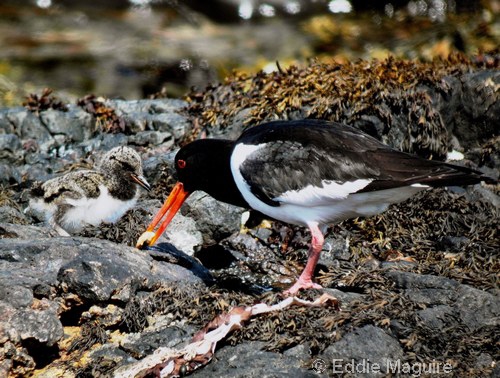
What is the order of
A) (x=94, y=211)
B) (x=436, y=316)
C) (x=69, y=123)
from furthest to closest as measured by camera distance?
(x=69, y=123) < (x=94, y=211) < (x=436, y=316)

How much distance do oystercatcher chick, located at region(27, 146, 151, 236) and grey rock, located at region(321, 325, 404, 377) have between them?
3131 millimetres

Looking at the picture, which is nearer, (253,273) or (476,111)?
(253,273)

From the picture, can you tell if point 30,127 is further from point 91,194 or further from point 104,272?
point 104,272

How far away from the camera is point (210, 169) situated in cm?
665

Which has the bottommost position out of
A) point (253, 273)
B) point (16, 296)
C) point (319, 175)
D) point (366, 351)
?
point (253, 273)

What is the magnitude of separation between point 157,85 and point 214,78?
962 millimetres

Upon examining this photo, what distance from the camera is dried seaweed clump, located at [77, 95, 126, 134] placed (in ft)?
31.5

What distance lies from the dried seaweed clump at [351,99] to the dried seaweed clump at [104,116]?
0.97 meters

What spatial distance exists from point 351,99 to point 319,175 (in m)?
2.84

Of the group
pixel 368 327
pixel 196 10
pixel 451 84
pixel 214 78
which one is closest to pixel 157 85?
pixel 214 78

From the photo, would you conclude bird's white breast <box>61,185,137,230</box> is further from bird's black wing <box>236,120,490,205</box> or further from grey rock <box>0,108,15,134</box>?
grey rock <box>0,108,15,134</box>

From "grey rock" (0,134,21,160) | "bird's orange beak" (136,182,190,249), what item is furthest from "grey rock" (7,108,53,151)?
"bird's orange beak" (136,182,190,249)

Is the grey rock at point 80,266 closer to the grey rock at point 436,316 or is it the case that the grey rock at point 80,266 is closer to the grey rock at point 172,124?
the grey rock at point 436,316

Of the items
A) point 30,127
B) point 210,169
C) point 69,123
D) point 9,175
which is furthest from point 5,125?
point 210,169
